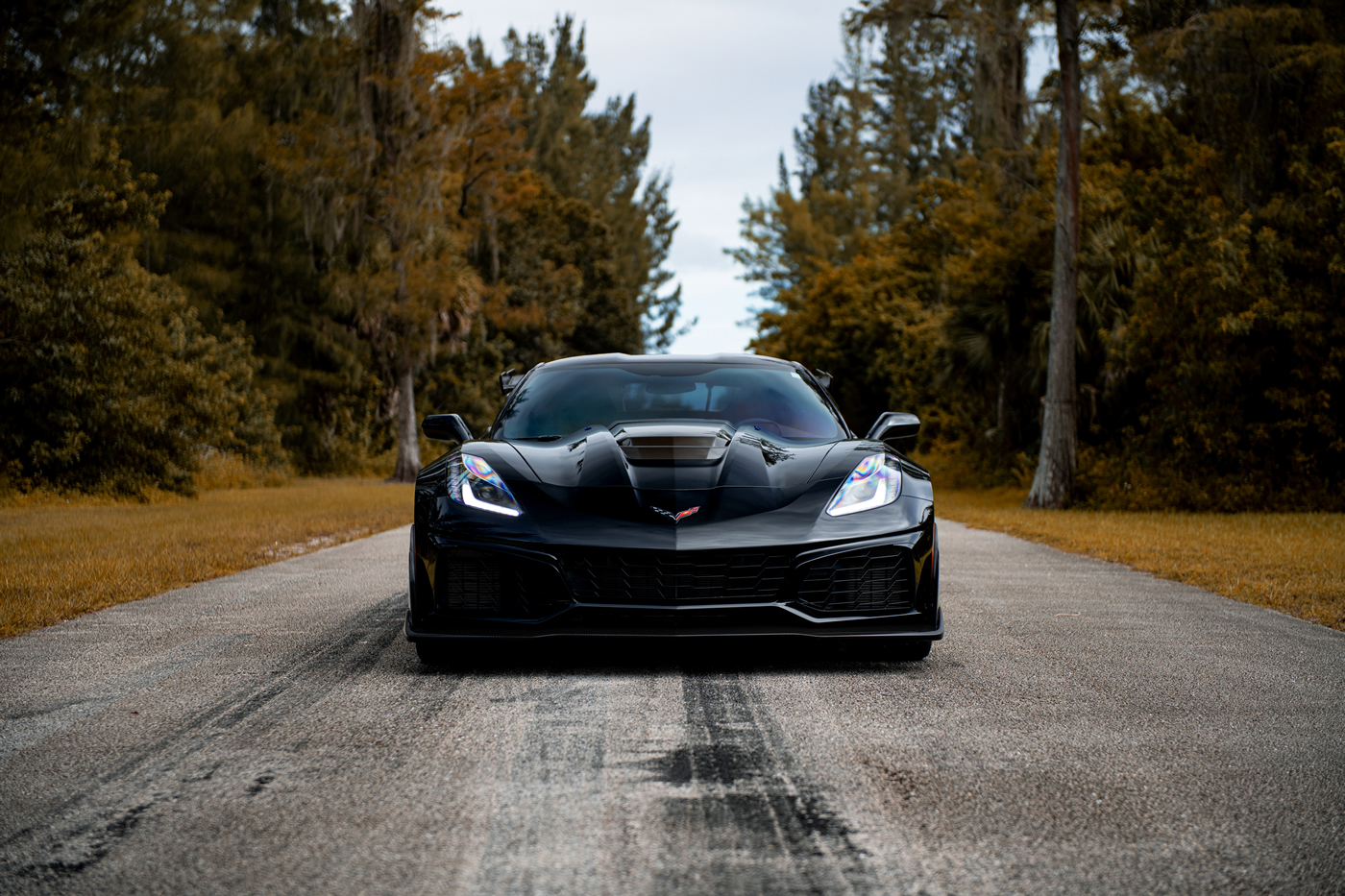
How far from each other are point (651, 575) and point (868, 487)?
1065 millimetres

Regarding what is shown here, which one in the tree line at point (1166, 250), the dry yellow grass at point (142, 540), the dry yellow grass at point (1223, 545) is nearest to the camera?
the dry yellow grass at point (142, 540)

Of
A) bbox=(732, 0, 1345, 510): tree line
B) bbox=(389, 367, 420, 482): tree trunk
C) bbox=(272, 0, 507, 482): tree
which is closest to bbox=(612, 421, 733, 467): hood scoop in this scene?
bbox=(732, 0, 1345, 510): tree line

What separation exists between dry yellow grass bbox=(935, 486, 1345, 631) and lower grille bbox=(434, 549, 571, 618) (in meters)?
4.56

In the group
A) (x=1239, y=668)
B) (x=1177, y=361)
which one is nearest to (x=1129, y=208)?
(x=1177, y=361)

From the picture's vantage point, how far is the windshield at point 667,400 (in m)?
6.18

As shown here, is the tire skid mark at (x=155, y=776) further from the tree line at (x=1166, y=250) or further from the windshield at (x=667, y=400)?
the tree line at (x=1166, y=250)

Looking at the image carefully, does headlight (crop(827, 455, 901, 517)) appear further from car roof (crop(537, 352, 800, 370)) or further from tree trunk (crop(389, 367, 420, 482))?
tree trunk (crop(389, 367, 420, 482))

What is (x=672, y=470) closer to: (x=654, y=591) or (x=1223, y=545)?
(x=654, y=591)

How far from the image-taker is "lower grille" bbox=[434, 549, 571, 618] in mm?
4898

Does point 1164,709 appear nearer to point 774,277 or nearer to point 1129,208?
point 1129,208

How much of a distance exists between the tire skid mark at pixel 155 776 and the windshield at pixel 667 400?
55.3 inches

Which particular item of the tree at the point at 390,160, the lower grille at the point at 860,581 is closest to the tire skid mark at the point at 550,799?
the lower grille at the point at 860,581

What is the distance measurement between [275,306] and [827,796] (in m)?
33.1

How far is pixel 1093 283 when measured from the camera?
20312mm
